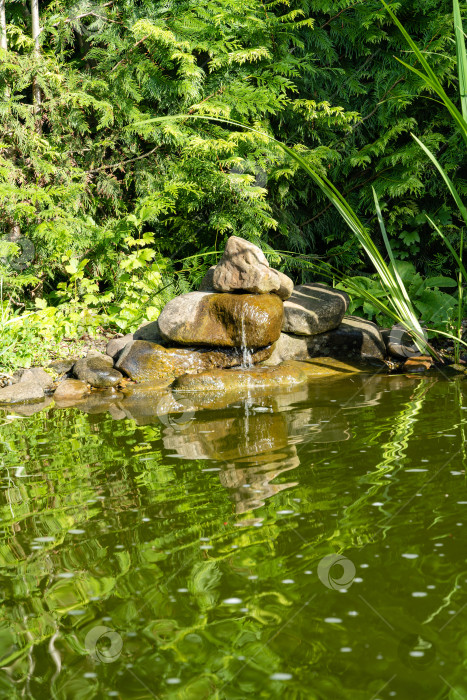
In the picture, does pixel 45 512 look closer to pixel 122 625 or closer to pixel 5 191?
pixel 122 625

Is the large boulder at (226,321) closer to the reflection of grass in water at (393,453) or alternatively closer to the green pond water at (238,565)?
the reflection of grass in water at (393,453)

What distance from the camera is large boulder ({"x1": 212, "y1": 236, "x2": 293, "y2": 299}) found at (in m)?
7.44

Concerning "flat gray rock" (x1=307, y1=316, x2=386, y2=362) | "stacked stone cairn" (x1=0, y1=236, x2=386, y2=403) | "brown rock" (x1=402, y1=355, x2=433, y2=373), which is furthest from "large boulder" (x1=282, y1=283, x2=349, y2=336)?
"brown rock" (x1=402, y1=355, x2=433, y2=373)

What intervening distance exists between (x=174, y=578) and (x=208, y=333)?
4.90m

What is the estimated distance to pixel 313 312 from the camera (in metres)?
8.02

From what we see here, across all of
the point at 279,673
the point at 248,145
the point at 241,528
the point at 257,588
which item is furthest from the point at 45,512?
the point at 248,145

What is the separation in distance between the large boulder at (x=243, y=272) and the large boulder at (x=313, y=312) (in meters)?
0.49

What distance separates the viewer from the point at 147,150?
9.23 meters

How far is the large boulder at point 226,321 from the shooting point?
725 cm

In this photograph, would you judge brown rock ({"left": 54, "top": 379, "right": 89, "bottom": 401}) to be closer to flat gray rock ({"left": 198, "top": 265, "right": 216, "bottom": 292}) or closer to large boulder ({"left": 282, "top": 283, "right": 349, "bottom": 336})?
flat gray rock ({"left": 198, "top": 265, "right": 216, "bottom": 292})

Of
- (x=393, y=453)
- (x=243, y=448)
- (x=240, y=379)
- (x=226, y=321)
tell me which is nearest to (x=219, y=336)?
(x=226, y=321)

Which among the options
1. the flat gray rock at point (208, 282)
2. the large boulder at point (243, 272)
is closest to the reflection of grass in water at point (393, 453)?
the large boulder at point (243, 272)

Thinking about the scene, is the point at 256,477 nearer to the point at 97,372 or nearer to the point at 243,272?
the point at 97,372

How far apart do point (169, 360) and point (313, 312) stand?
1.97 meters
